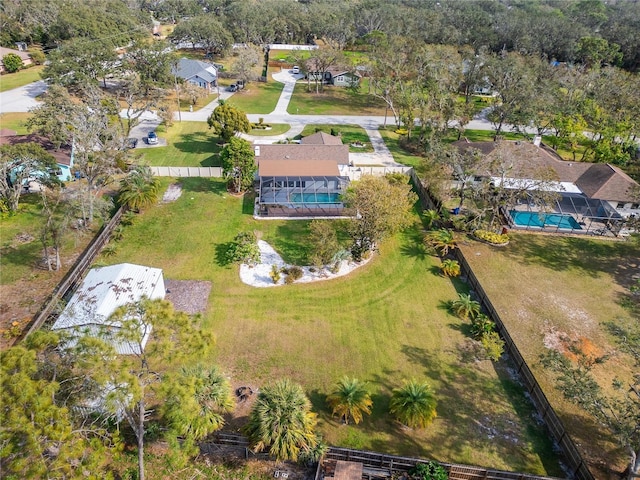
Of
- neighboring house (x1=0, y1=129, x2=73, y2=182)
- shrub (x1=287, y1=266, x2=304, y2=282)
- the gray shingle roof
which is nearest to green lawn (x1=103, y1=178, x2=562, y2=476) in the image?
shrub (x1=287, y1=266, x2=304, y2=282)

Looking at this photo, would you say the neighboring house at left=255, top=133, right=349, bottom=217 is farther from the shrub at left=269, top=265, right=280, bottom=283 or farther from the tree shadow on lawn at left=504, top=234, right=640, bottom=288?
the tree shadow on lawn at left=504, top=234, right=640, bottom=288

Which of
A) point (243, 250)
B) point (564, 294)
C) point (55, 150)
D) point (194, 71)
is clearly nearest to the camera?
point (564, 294)

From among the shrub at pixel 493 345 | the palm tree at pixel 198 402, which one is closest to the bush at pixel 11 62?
the palm tree at pixel 198 402

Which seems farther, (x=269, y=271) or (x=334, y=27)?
(x=334, y=27)

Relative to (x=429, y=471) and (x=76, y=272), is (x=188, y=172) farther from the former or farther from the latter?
(x=429, y=471)

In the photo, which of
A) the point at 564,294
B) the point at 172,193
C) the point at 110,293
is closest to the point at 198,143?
the point at 172,193
